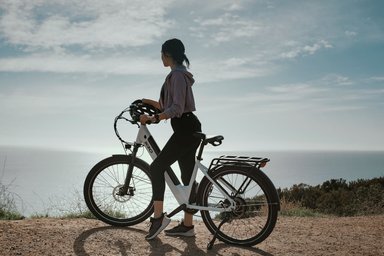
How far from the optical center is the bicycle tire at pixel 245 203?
5.32m

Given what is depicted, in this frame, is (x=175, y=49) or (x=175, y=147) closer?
(x=175, y=49)

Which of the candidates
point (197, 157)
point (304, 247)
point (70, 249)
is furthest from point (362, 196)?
point (70, 249)

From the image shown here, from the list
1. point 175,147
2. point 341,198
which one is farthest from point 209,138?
point 341,198

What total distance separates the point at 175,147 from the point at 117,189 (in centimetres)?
130

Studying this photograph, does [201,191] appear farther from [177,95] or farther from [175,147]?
[177,95]

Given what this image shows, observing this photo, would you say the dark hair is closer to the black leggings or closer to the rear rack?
the black leggings

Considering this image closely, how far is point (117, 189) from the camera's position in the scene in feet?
20.7

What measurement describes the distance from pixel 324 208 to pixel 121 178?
9.93 m

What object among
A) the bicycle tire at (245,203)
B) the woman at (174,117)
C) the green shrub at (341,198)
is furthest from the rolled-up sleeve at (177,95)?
the green shrub at (341,198)

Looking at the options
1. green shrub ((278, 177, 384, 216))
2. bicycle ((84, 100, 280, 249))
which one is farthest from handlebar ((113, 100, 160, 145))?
green shrub ((278, 177, 384, 216))

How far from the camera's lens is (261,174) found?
17.4 ft

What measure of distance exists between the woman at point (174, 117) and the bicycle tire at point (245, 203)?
53 centimetres

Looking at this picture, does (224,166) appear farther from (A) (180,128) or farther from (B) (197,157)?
(A) (180,128)

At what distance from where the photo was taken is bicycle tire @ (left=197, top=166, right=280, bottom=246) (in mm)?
5324
